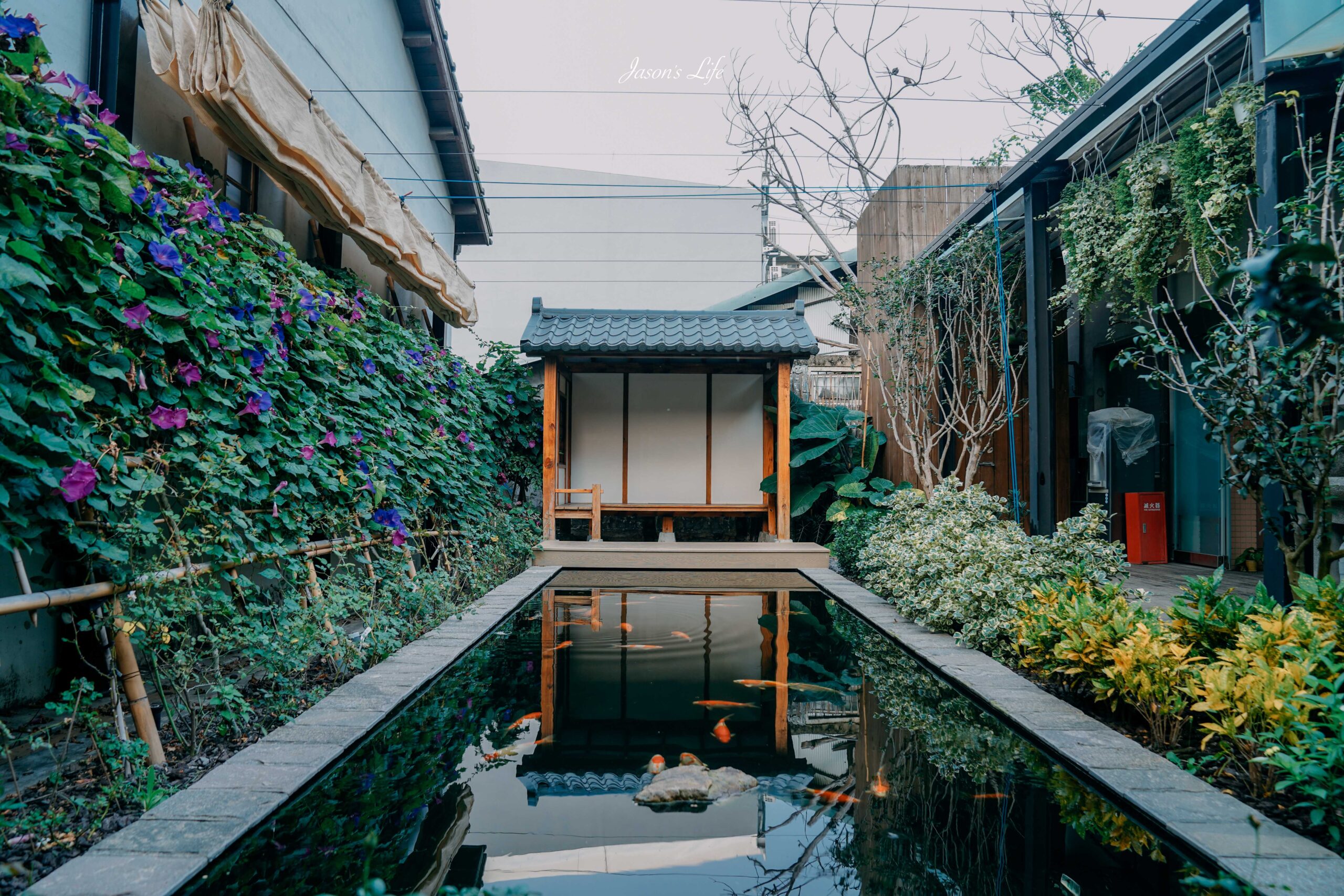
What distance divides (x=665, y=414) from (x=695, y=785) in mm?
7629

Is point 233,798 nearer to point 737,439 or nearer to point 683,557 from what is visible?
point 683,557

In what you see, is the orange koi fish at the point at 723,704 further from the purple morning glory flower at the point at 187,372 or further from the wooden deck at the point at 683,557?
the wooden deck at the point at 683,557

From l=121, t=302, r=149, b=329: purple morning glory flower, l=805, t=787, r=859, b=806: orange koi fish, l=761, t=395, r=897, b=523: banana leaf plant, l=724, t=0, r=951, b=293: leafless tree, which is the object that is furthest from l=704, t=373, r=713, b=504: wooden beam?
l=121, t=302, r=149, b=329: purple morning glory flower

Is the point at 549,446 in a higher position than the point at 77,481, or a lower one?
higher

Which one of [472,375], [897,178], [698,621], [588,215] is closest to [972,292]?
[897,178]

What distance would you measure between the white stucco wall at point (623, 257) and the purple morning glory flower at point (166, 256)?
18.6m

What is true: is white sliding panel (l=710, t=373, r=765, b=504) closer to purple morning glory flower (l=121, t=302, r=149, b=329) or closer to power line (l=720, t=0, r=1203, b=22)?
power line (l=720, t=0, r=1203, b=22)

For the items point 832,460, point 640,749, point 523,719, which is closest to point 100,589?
point 523,719

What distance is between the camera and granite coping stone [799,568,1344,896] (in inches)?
69.9

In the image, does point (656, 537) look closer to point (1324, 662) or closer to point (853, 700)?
point (853, 700)

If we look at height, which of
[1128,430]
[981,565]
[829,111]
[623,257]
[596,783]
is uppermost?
[623,257]

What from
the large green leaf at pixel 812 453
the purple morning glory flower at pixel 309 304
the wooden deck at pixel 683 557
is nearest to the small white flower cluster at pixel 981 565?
the wooden deck at pixel 683 557

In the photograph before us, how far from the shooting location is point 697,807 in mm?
2318

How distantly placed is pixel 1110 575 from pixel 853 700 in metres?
2.04
